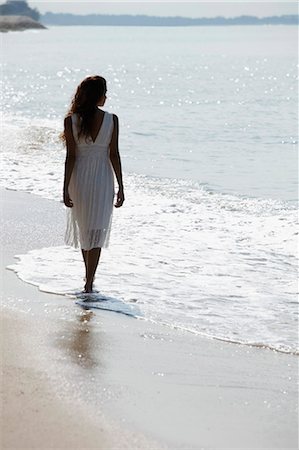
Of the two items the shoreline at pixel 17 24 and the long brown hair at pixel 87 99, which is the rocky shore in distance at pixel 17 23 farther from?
the long brown hair at pixel 87 99

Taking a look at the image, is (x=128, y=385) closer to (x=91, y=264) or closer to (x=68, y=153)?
(x=91, y=264)

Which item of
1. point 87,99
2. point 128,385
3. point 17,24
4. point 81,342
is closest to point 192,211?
point 87,99

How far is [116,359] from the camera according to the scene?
19.9 feet

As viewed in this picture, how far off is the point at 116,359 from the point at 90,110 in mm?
2071

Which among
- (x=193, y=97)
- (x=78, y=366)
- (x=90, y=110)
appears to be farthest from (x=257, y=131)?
(x=78, y=366)

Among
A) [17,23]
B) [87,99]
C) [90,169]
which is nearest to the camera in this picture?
[87,99]

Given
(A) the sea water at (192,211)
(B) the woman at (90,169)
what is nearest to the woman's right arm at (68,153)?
(B) the woman at (90,169)

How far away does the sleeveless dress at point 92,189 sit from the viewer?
7.44 m

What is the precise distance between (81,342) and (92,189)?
1532 mm

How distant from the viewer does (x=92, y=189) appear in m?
7.54

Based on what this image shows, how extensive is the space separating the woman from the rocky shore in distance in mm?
130396

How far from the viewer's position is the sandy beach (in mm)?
4977

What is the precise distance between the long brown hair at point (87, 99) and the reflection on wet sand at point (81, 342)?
136cm

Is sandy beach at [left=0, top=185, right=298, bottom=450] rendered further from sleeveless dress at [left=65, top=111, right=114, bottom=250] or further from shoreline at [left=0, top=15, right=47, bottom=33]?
shoreline at [left=0, top=15, right=47, bottom=33]
